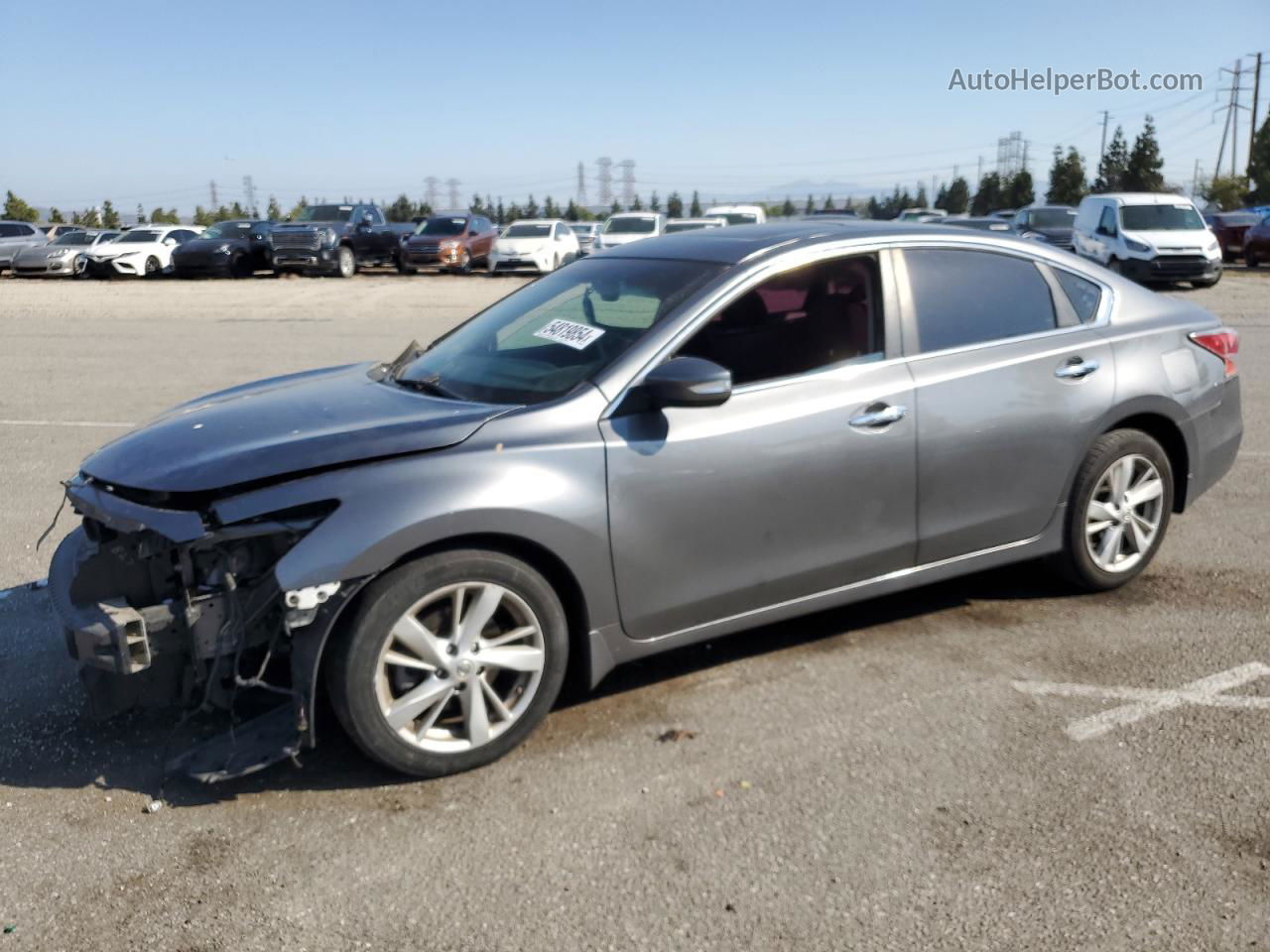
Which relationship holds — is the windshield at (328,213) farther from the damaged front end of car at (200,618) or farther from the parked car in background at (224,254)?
the damaged front end of car at (200,618)

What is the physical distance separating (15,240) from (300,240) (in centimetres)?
1108

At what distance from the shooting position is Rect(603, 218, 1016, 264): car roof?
4.46 metres

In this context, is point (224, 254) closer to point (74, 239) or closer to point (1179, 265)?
point (74, 239)

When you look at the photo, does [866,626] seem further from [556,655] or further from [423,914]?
[423,914]

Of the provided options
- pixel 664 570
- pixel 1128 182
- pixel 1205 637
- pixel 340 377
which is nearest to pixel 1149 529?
pixel 1205 637

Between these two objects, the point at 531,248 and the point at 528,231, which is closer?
the point at 531,248

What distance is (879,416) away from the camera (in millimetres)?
4273

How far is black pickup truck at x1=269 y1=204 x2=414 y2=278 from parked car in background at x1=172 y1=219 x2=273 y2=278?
811 mm

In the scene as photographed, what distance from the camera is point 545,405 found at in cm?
384

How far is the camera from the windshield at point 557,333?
13.5 ft

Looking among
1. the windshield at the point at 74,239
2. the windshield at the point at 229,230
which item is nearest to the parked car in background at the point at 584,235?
the windshield at the point at 229,230

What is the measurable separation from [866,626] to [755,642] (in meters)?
Answer: 0.50

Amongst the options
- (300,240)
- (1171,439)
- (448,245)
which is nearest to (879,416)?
(1171,439)

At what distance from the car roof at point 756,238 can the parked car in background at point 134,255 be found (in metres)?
28.7
